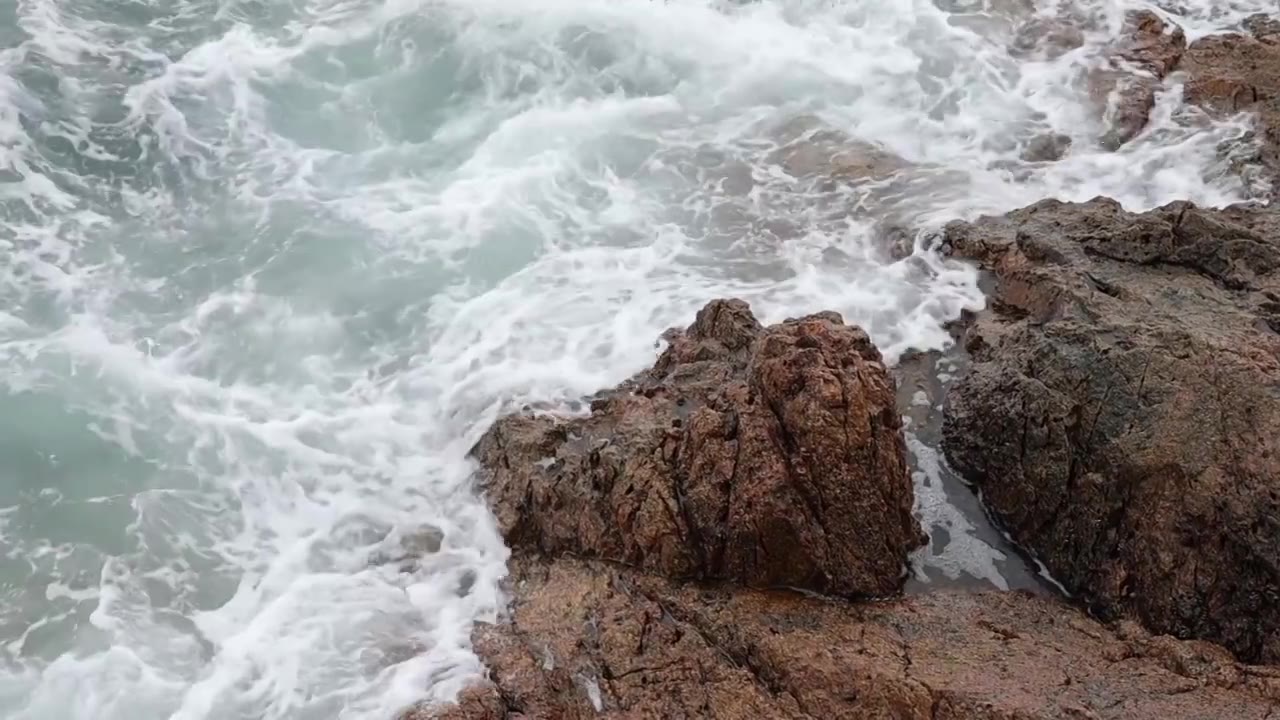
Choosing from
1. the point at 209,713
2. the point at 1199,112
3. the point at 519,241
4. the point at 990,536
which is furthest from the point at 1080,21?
the point at 209,713

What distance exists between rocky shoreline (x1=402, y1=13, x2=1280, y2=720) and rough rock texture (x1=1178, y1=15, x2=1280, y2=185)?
4.43 meters

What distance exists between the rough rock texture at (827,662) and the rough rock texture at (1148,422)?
44 cm

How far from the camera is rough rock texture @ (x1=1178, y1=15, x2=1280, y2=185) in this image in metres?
12.1

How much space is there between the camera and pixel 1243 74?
42.2ft

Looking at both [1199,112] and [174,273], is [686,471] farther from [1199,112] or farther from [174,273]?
[1199,112]

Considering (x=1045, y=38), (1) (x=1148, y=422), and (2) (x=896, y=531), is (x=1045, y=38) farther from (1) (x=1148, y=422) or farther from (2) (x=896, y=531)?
(2) (x=896, y=531)

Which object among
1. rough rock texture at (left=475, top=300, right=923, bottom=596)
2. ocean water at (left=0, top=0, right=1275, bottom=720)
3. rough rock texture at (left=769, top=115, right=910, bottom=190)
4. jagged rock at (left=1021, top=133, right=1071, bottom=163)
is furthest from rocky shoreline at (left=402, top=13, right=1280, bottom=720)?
rough rock texture at (left=769, top=115, right=910, bottom=190)

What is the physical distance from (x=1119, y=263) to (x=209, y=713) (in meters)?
8.38

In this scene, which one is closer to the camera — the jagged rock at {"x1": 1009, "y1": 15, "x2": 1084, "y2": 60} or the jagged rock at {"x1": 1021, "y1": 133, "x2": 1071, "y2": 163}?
the jagged rock at {"x1": 1021, "y1": 133, "x2": 1071, "y2": 163}

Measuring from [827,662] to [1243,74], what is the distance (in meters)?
10.5

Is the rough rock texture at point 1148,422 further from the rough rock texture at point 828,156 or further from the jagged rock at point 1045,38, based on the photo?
the jagged rock at point 1045,38

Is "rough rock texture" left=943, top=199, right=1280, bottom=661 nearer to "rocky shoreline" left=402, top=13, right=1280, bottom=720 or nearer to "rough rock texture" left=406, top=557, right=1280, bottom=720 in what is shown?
"rocky shoreline" left=402, top=13, right=1280, bottom=720

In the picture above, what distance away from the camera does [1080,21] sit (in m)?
14.5

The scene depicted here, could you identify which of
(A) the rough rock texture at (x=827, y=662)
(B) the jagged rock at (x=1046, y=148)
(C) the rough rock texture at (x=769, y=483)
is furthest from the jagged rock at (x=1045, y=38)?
(A) the rough rock texture at (x=827, y=662)
